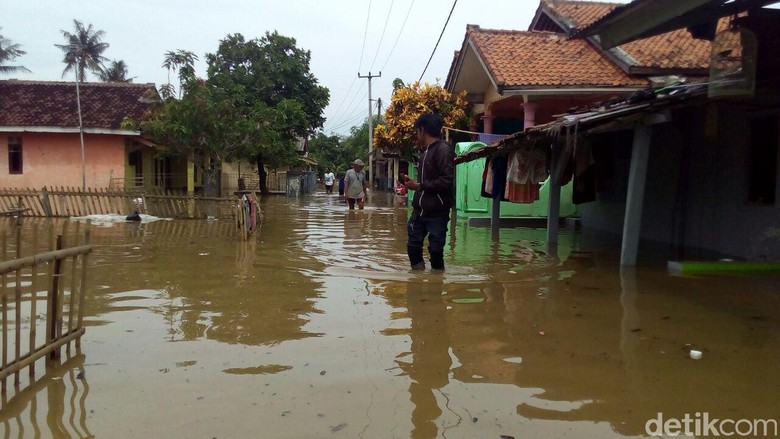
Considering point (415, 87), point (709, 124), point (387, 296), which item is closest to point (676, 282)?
point (709, 124)

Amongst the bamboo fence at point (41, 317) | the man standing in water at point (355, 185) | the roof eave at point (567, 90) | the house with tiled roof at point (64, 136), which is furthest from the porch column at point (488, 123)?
the bamboo fence at point (41, 317)

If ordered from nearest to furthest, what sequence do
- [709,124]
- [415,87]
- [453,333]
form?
[453,333], [709,124], [415,87]

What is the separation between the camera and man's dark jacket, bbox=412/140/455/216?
6.21m

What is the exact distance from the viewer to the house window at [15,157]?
21406 millimetres

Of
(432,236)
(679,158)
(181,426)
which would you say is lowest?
(181,426)

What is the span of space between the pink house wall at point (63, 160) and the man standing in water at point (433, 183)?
18.7 metres

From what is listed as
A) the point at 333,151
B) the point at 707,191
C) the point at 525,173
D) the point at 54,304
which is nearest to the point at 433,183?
the point at 54,304

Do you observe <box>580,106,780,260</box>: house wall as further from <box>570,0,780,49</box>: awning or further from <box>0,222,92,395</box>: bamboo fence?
<box>0,222,92,395</box>: bamboo fence

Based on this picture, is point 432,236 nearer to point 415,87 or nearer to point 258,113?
point 415,87

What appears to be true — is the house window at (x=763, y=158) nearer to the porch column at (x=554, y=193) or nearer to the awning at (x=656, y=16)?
the awning at (x=656, y=16)

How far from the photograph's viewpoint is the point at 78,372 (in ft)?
12.1

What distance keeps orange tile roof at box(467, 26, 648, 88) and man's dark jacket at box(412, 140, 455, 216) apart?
775 centimetres

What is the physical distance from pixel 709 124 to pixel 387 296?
5.13 meters

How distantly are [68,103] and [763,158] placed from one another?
72.8ft
